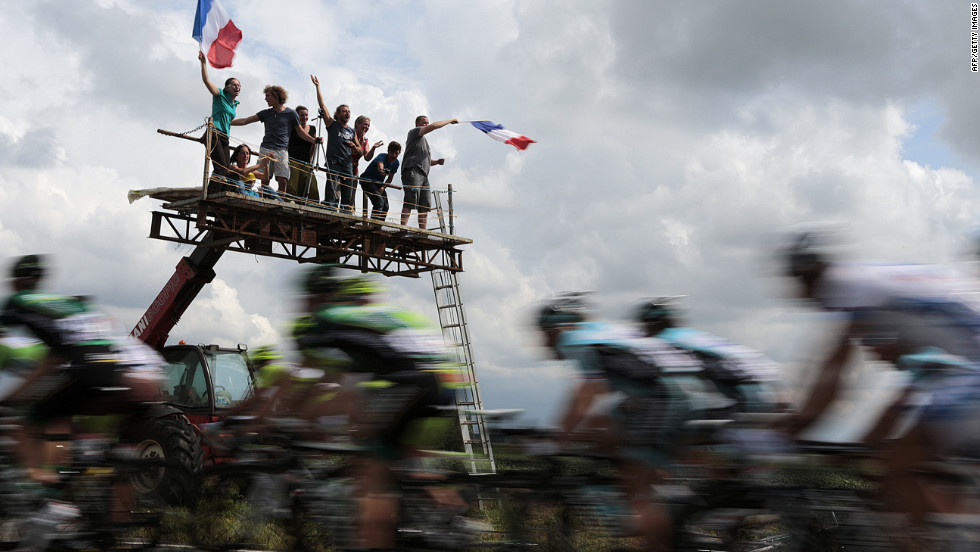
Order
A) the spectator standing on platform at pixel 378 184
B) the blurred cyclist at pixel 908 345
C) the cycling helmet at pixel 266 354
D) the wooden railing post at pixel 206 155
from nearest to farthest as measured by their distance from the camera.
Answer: the blurred cyclist at pixel 908 345, the cycling helmet at pixel 266 354, the wooden railing post at pixel 206 155, the spectator standing on platform at pixel 378 184

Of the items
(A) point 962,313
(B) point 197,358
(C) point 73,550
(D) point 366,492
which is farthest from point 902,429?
(B) point 197,358

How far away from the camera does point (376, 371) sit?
16.8ft

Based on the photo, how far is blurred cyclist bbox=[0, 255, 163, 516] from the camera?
235 inches

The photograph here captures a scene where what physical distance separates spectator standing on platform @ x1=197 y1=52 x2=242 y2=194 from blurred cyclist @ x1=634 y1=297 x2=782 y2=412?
9.68 meters

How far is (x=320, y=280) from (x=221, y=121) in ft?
30.3

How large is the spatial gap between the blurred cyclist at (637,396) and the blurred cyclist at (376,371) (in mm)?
835

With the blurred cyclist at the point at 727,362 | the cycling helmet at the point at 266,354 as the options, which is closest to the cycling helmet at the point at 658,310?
the blurred cyclist at the point at 727,362

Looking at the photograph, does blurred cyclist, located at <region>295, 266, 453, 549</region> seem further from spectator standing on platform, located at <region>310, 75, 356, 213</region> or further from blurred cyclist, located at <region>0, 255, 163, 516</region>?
spectator standing on platform, located at <region>310, 75, 356, 213</region>

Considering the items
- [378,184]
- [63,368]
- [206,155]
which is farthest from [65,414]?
[378,184]

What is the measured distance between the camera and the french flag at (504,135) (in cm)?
1744

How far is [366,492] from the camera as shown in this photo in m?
5.18

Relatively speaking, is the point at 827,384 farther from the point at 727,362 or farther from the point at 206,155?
the point at 206,155

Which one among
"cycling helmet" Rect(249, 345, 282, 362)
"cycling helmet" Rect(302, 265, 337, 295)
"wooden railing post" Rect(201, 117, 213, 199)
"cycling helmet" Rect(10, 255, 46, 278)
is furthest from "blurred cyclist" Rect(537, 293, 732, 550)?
"wooden railing post" Rect(201, 117, 213, 199)

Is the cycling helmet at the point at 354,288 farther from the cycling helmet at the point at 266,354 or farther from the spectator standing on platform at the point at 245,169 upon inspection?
the spectator standing on platform at the point at 245,169
